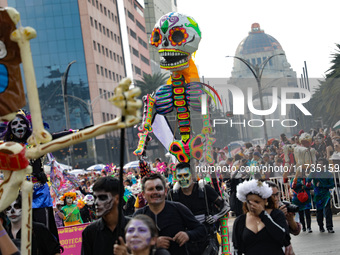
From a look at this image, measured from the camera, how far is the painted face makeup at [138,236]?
510cm

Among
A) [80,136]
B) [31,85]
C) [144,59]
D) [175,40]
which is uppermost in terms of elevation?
[144,59]

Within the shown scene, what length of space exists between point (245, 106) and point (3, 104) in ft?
42.8

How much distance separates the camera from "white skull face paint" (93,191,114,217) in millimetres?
5945

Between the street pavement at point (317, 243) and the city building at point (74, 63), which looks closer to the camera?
the street pavement at point (317, 243)

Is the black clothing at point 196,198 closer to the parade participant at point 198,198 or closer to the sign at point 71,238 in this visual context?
the parade participant at point 198,198

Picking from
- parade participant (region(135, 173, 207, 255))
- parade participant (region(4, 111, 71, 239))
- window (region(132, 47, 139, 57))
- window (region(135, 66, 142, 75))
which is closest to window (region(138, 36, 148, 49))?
window (region(132, 47, 139, 57))

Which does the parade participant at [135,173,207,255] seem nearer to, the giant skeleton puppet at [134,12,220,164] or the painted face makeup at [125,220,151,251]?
the painted face makeup at [125,220,151,251]

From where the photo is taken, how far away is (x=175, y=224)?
694 cm

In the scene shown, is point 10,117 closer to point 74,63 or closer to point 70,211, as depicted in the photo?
point 70,211

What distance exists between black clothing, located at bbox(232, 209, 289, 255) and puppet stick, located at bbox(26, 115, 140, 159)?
3.68 metres

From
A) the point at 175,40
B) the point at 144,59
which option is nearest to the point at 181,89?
the point at 175,40

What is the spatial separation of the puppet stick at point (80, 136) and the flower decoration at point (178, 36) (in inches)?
290

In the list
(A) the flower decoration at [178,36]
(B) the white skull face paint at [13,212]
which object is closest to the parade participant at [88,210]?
(A) the flower decoration at [178,36]

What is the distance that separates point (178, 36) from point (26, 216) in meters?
7.30
